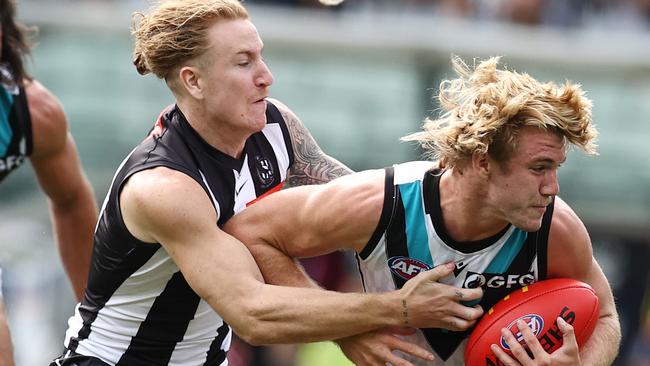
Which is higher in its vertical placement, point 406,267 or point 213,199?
point 213,199

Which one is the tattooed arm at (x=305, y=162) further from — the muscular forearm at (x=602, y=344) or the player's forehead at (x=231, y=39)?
the muscular forearm at (x=602, y=344)

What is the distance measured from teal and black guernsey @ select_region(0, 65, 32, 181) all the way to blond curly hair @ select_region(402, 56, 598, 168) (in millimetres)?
2470

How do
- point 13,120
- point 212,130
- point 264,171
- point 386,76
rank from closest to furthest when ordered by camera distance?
point 212,130
point 264,171
point 13,120
point 386,76

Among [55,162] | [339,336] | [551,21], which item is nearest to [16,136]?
[55,162]

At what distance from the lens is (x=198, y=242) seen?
4.79 meters

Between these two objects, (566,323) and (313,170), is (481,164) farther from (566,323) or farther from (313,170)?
(313,170)

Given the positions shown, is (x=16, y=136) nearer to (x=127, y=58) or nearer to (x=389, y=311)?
(x=389, y=311)

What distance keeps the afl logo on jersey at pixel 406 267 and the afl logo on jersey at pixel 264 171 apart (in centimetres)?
80

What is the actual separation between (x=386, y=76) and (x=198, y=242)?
8.12m

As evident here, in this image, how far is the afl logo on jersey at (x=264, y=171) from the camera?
5.44 m

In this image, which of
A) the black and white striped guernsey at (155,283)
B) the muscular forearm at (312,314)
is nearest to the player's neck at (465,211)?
the muscular forearm at (312,314)

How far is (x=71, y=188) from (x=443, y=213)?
2412 mm

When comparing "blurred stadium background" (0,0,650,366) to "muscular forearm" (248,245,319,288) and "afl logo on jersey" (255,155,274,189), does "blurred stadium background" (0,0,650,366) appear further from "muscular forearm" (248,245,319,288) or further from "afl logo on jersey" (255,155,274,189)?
"muscular forearm" (248,245,319,288)

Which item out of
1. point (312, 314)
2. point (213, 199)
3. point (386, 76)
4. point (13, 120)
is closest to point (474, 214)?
point (312, 314)
